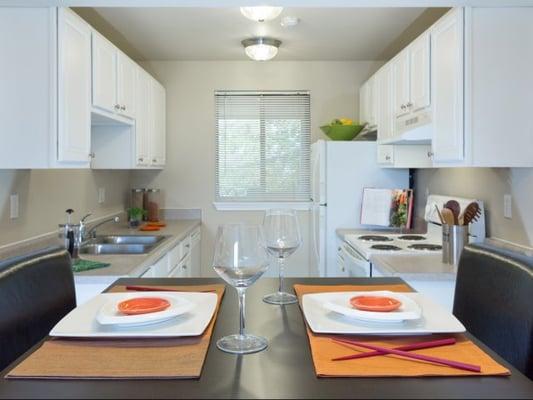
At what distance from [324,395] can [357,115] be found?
4.09 meters

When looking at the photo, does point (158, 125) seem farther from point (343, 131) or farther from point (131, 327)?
point (131, 327)

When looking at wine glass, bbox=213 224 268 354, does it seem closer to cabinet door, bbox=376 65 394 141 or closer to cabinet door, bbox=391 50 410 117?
cabinet door, bbox=391 50 410 117

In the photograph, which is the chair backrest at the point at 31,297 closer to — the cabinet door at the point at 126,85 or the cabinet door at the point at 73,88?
the cabinet door at the point at 73,88

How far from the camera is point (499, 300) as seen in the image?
4.02ft

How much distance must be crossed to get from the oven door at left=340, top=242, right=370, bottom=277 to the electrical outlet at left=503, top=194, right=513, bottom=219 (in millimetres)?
761

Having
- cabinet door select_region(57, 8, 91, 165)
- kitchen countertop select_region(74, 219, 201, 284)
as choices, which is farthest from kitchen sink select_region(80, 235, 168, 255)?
cabinet door select_region(57, 8, 91, 165)

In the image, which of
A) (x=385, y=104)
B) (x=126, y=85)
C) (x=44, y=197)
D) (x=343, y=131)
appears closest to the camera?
(x=44, y=197)

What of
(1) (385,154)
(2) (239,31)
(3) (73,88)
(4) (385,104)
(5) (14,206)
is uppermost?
(2) (239,31)

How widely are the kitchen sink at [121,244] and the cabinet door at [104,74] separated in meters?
0.89

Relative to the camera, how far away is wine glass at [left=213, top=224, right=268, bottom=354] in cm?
98

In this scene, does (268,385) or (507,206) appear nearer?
(268,385)

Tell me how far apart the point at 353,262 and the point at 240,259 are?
220 centimetres

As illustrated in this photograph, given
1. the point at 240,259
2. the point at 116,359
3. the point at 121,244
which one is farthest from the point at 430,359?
the point at 121,244

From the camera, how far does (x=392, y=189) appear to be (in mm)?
3824
